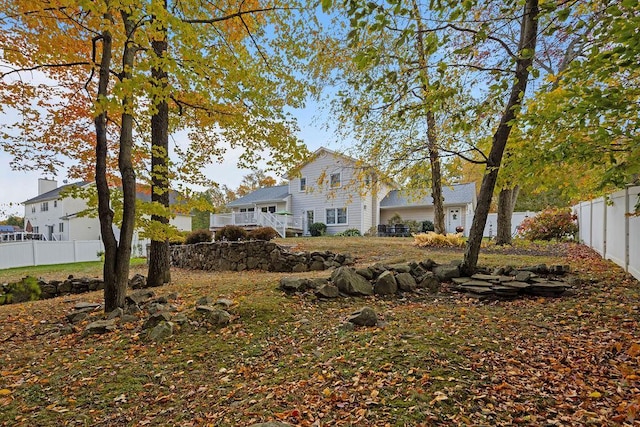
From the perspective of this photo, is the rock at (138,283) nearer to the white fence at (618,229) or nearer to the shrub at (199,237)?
the shrub at (199,237)

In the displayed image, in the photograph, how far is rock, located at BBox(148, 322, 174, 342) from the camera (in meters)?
3.73

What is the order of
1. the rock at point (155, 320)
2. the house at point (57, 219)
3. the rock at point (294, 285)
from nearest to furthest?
the rock at point (155, 320) → the rock at point (294, 285) → the house at point (57, 219)

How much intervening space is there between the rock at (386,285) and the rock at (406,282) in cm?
10

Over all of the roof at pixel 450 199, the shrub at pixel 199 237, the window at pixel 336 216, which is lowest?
the shrub at pixel 199 237

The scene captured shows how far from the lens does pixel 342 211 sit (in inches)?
862

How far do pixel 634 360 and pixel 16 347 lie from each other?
5894 millimetres

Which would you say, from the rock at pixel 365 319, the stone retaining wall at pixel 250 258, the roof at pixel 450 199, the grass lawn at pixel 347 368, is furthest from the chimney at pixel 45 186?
the rock at pixel 365 319

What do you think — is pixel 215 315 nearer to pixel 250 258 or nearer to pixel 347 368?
pixel 347 368

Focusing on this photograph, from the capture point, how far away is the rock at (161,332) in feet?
12.2

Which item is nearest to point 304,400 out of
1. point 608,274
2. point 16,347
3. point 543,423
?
point 543,423

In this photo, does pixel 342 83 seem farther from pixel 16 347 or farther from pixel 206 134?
pixel 16 347

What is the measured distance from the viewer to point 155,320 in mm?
4035

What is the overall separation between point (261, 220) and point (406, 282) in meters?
16.3

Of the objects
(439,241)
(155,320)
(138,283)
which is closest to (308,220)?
(439,241)
